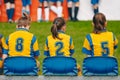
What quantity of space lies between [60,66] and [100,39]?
2.91 ft

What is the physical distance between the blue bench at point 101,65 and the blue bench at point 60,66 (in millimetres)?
193

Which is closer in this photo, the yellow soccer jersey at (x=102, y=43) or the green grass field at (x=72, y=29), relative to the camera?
the yellow soccer jersey at (x=102, y=43)

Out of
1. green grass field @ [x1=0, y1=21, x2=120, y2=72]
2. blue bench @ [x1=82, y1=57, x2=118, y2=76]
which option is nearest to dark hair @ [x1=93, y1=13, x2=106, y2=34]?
blue bench @ [x1=82, y1=57, x2=118, y2=76]

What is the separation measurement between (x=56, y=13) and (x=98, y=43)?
10.4 m

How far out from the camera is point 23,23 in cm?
996

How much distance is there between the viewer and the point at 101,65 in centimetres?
925

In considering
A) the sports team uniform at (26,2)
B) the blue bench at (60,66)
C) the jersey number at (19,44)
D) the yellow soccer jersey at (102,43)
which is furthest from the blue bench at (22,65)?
the sports team uniform at (26,2)

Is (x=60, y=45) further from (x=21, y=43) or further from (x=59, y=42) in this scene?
(x=21, y=43)

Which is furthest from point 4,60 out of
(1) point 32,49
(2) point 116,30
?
(2) point 116,30

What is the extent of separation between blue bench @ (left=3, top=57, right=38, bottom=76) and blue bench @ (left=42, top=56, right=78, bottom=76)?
0.18 meters

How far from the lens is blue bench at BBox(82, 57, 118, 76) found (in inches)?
363

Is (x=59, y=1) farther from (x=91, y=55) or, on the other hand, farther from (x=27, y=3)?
(x=91, y=55)

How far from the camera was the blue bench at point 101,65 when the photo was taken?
923 cm

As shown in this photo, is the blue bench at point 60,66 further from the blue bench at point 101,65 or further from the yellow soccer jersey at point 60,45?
the yellow soccer jersey at point 60,45
